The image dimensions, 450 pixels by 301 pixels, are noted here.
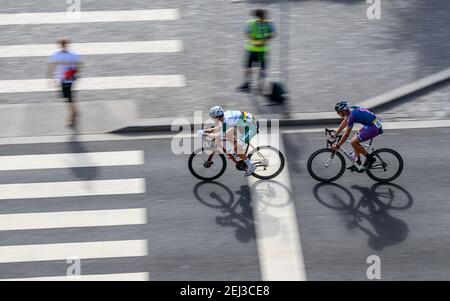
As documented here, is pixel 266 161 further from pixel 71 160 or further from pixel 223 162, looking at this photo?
pixel 71 160

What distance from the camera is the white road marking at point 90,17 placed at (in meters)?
21.8

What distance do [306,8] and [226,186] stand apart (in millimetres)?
8136

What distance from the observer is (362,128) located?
15.7m

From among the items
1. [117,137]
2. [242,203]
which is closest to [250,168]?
[242,203]

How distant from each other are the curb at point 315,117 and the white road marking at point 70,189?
2133 mm

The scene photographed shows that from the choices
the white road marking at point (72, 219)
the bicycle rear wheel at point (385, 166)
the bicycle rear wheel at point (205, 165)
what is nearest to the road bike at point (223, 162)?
the bicycle rear wheel at point (205, 165)

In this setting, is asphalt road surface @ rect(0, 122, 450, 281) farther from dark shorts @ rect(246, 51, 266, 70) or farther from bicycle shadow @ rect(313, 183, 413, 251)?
dark shorts @ rect(246, 51, 266, 70)

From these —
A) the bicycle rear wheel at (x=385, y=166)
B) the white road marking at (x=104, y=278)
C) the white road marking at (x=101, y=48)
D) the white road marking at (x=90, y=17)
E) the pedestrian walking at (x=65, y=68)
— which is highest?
the white road marking at (x=90, y=17)

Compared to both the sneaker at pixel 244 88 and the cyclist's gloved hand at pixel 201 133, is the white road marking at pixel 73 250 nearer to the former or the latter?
the cyclist's gloved hand at pixel 201 133

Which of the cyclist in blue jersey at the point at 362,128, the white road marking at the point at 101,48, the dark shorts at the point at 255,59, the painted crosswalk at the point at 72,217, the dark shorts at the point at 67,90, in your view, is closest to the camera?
the painted crosswalk at the point at 72,217

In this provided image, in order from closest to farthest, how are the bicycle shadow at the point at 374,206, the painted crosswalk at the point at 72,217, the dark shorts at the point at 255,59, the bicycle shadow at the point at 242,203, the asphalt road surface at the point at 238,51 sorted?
1. the painted crosswalk at the point at 72,217
2. the bicycle shadow at the point at 374,206
3. the bicycle shadow at the point at 242,203
4. the dark shorts at the point at 255,59
5. the asphalt road surface at the point at 238,51

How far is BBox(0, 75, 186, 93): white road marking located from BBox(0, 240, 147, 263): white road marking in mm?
6010

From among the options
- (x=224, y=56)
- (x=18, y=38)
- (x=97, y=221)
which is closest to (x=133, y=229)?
(x=97, y=221)

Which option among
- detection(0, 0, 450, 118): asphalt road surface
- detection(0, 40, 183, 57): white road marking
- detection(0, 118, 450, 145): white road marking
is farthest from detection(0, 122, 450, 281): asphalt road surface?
detection(0, 40, 183, 57): white road marking
